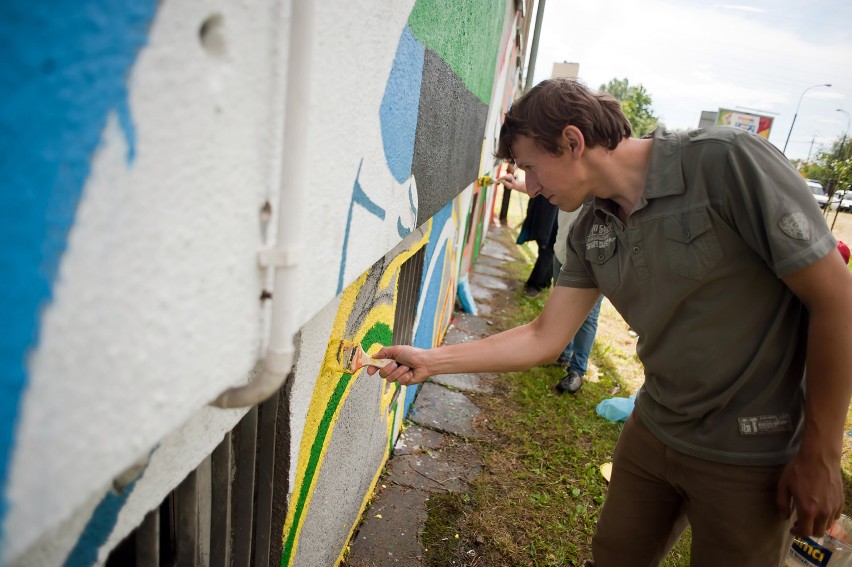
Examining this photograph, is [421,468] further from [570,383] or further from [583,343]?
[583,343]

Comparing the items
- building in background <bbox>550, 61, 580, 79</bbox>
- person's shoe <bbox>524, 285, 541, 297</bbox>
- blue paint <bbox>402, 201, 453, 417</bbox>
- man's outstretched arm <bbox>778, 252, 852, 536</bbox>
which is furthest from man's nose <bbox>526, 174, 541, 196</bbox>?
building in background <bbox>550, 61, 580, 79</bbox>

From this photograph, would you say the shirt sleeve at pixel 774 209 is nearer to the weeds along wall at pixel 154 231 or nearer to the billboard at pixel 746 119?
the weeds along wall at pixel 154 231

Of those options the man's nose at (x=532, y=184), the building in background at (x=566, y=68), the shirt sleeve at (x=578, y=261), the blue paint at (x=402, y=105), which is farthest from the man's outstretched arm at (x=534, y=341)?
the building in background at (x=566, y=68)

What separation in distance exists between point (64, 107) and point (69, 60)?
0.04 meters

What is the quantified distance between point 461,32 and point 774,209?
1.60m

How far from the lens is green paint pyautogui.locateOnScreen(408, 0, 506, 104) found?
1.64 meters

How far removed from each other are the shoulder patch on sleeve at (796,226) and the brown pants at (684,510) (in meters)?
0.84

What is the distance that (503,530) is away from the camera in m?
3.10

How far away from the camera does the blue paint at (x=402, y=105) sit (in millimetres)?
1391

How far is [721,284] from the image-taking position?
1.67m

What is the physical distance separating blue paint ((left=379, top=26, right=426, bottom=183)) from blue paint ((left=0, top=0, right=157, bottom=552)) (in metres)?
0.92

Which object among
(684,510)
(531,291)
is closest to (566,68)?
(531,291)

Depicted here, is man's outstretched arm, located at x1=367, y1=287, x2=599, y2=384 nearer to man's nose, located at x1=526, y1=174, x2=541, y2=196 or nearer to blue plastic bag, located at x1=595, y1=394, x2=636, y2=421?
man's nose, located at x1=526, y1=174, x2=541, y2=196

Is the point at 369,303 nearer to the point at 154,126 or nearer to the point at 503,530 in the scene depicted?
the point at 154,126
